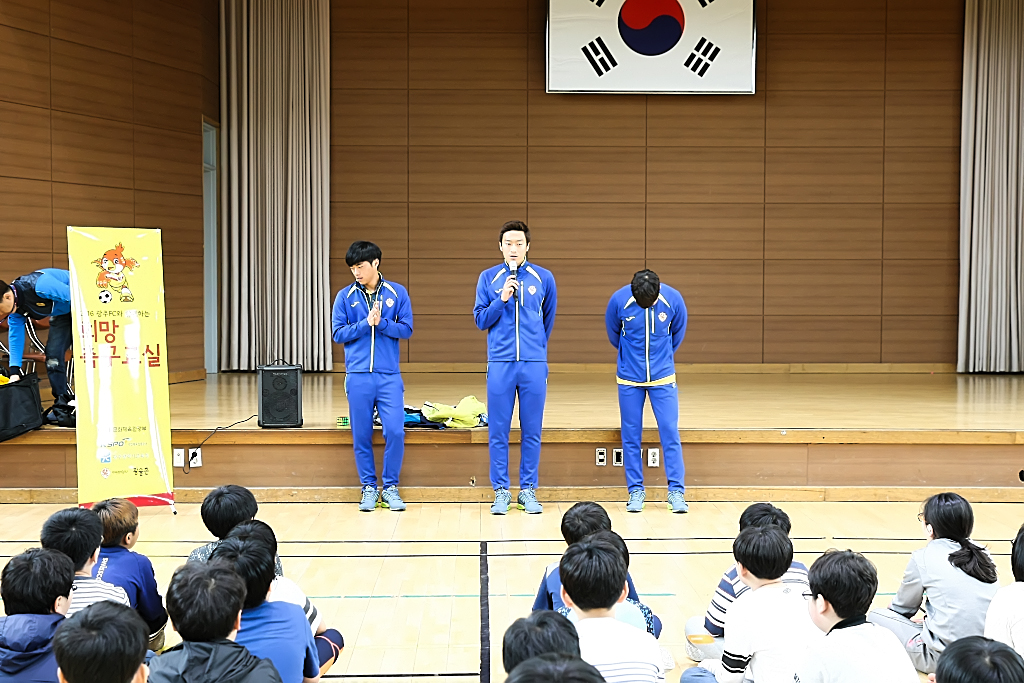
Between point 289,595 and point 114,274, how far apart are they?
114 inches

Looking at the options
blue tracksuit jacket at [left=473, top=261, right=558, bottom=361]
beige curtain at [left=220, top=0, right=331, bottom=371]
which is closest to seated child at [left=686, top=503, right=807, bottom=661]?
blue tracksuit jacket at [left=473, top=261, right=558, bottom=361]

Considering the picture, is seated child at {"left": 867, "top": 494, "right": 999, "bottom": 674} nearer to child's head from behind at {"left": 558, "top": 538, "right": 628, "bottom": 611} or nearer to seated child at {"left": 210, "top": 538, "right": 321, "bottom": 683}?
child's head from behind at {"left": 558, "top": 538, "right": 628, "bottom": 611}

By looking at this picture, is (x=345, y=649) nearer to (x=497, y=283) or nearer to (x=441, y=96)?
(x=497, y=283)

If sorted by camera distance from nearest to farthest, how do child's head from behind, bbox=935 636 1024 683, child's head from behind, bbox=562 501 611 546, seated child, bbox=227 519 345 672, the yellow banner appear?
child's head from behind, bbox=935 636 1024 683 → seated child, bbox=227 519 345 672 → child's head from behind, bbox=562 501 611 546 → the yellow banner

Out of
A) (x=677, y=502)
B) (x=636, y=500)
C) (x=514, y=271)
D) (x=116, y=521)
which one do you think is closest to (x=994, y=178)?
(x=677, y=502)

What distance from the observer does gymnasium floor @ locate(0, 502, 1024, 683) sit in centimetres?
346

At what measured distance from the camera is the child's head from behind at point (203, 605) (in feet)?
6.31

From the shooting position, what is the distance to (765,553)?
2.49 metres

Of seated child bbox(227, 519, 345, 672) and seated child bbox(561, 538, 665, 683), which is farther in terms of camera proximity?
seated child bbox(227, 519, 345, 672)

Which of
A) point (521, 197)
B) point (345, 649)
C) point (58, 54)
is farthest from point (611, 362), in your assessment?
point (345, 649)

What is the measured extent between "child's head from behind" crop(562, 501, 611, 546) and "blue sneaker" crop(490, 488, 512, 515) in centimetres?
249

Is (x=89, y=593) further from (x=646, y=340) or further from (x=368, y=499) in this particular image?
(x=646, y=340)

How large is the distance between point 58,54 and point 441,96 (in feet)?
12.4

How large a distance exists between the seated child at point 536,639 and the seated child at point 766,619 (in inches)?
31.8
